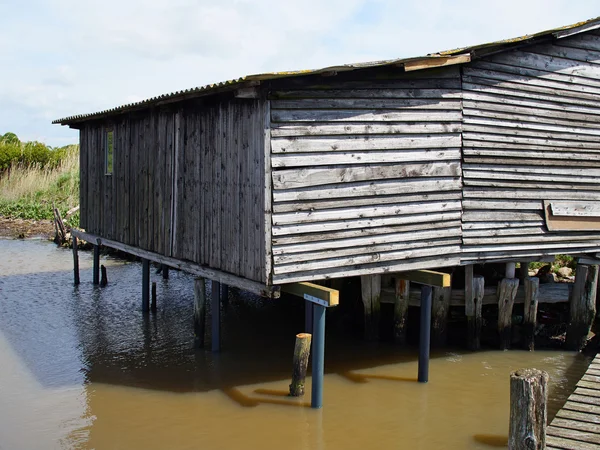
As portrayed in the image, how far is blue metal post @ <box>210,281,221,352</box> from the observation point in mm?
10539

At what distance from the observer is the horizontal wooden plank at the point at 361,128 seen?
28.0 ft

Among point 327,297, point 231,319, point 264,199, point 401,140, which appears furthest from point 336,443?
point 231,319

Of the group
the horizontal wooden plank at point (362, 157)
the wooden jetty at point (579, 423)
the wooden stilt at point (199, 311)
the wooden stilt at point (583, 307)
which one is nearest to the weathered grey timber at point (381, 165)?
the horizontal wooden plank at point (362, 157)

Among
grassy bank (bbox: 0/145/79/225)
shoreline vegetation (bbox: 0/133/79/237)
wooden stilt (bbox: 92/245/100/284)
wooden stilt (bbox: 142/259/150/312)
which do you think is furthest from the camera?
grassy bank (bbox: 0/145/79/225)

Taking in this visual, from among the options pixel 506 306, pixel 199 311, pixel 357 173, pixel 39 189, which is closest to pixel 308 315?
pixel 199 311

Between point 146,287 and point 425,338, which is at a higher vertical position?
point 146,287

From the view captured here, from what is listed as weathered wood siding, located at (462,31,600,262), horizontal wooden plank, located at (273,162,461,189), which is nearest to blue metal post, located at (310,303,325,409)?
horizontal wooden plank, located at (273,162,461,189)

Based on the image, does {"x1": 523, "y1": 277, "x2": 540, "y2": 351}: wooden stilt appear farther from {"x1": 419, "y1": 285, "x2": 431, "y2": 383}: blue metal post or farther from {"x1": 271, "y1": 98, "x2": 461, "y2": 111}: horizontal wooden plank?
{"x1": 271, "y1": 98, "x2": 461, "y2": 111}: horizontal wooden plank

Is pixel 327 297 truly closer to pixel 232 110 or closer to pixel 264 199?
pixel 264 199

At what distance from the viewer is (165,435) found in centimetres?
789

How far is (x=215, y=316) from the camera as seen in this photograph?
10641 mm

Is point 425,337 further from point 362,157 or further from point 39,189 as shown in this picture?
point 39,189

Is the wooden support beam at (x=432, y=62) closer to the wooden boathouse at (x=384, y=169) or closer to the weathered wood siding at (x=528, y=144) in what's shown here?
the wooden boathouse at (x=384, y=169)

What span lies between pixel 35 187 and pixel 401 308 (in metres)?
24.4
